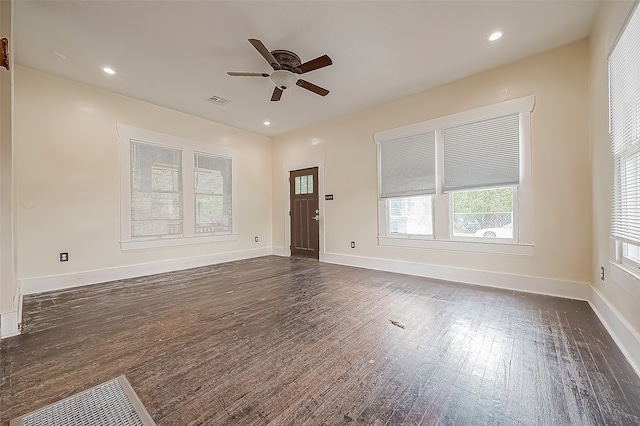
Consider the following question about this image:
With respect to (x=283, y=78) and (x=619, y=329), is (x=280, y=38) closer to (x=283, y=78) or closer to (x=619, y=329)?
(x=283, y=78)

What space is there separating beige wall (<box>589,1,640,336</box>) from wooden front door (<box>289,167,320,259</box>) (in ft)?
13.6

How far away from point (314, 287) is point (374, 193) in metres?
2.12

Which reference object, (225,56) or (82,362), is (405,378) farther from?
(225,56)

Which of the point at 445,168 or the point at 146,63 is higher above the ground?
the point at 146,63

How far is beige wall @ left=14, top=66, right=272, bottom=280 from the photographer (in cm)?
333

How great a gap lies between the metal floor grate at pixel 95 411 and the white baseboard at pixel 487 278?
3.78 metres

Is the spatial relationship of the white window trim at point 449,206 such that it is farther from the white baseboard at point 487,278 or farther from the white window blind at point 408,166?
the white baseboard at point 487,278

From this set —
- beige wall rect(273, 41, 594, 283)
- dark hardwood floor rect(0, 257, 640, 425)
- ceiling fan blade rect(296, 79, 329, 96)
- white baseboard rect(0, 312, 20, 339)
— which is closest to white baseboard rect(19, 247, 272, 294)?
dark hardwood floor rect(0, 257, 640, 425)

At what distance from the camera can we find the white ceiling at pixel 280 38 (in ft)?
7.80

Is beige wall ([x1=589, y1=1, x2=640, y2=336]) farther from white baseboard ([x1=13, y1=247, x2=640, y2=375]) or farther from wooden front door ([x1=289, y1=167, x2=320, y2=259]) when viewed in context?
wooden front door ([x1=289, y1=167, x2=320, y2=259])

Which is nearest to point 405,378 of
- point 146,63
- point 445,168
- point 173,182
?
point 445,168

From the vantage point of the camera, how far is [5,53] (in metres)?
1.95

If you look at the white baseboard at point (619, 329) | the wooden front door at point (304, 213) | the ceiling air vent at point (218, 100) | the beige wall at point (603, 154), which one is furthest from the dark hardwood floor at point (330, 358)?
the ceiling air vent at point (218, 100)

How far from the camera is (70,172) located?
144 inches
